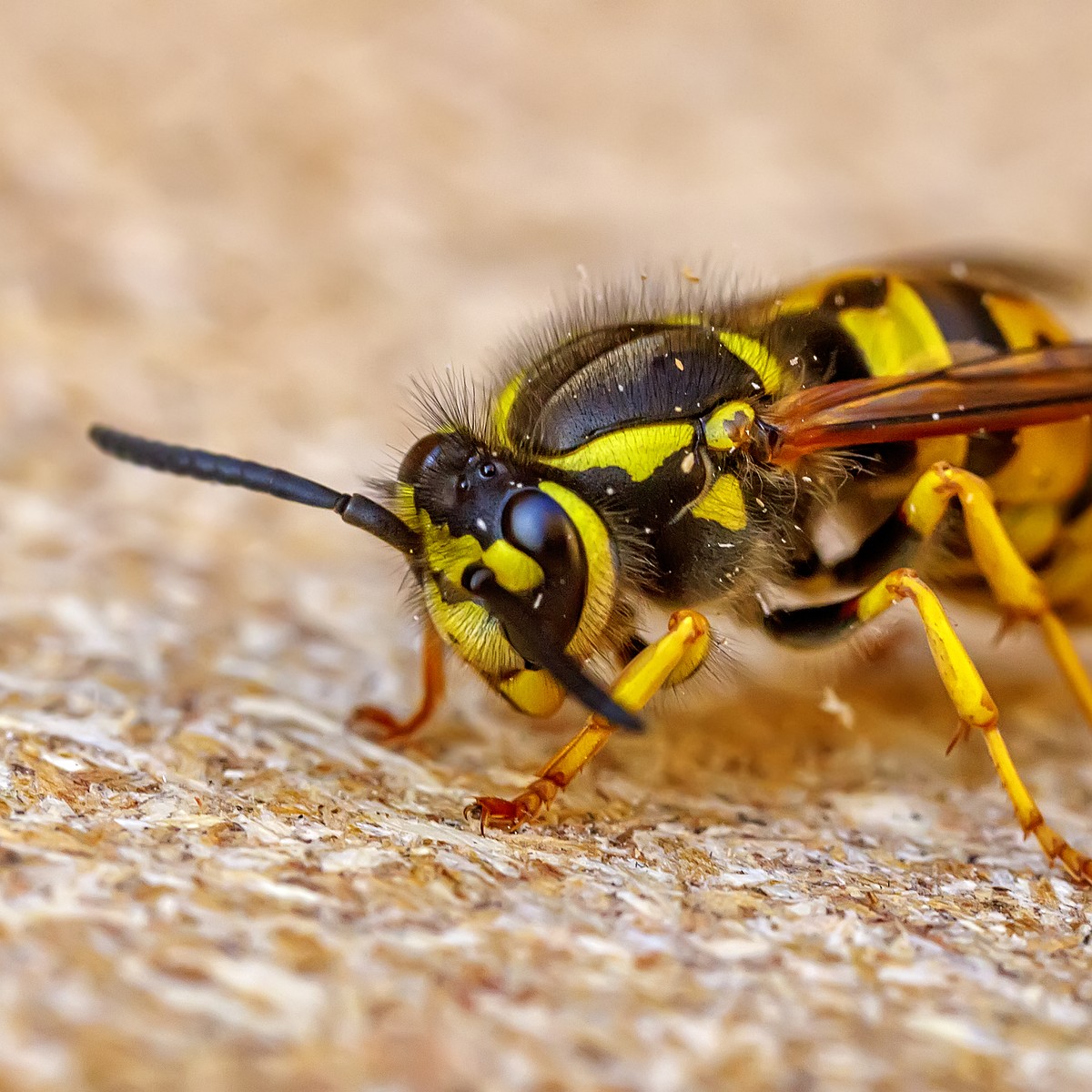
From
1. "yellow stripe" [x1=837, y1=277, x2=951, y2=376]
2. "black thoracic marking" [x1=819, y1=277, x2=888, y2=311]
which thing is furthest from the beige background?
"yellow stripe" [x1=837, y1=277, x2=951, y2=376]

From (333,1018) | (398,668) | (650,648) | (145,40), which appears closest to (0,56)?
(145,40)

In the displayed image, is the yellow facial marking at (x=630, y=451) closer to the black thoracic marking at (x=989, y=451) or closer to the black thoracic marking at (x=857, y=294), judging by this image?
the black thoracic marking at (x=857, y=294)

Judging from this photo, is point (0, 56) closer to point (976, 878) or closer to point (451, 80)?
point (451, 80)

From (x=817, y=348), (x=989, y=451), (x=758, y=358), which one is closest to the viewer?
(x=758, y=358)

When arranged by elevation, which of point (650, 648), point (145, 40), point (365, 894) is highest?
point (145, 40)

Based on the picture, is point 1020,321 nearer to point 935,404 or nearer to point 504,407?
point 935,404

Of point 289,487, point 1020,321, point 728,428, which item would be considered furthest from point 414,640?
point 1020,321

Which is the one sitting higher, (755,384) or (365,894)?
(755,384)

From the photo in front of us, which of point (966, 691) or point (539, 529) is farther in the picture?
point (966, 691)
